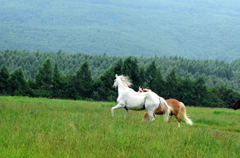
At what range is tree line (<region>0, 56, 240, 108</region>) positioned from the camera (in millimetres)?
55719

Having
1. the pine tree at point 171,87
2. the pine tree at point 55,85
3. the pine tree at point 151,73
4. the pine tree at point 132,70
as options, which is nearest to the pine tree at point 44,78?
the pine tree at point 55,85

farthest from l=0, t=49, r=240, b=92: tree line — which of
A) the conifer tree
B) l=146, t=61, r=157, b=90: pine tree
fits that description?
the conifer tree

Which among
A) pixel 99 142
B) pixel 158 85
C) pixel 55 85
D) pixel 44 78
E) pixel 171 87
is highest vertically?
pixel 99 142

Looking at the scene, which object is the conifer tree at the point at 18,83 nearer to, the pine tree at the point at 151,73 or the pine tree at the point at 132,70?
the pine tree at the point at 132,70

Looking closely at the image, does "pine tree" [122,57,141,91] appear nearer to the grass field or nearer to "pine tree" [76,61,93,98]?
"pine tree" [76,61,93,98]

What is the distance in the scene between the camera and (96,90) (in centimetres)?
5791

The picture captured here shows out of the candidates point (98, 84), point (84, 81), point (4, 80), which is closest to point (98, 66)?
point (84, 81)

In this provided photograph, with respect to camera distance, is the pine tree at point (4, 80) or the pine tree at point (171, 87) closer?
the pine tree at point (4, 80)

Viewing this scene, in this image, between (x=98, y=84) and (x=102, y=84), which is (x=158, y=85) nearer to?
(x=102, y=84)

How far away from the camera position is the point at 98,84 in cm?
5688

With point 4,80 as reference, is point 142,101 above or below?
above

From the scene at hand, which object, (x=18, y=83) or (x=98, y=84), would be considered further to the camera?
(x=98, y=84)

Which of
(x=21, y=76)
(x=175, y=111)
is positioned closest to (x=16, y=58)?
(x=21, y=76)

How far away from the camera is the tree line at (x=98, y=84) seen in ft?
183
